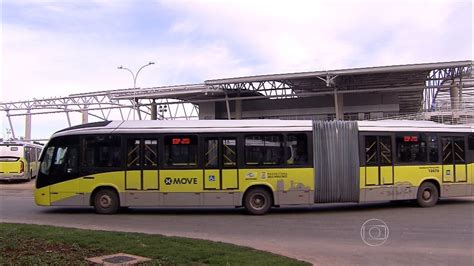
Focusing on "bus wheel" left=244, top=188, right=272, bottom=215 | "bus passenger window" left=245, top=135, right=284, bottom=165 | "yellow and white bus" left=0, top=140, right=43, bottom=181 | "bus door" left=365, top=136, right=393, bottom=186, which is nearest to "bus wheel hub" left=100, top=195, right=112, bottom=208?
"bus wheel" left=244, top=188, right=272, bottom=215

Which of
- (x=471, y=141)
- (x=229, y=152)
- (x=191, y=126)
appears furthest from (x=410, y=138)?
(x=191, y=126)

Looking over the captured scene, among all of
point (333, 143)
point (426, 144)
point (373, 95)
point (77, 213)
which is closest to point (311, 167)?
point (333, 143)

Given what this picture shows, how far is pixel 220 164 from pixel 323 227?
13.5 ft

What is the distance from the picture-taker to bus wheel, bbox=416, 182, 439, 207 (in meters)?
17.0

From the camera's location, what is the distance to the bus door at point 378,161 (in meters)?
16.3

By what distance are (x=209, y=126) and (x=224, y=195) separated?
7.17 ft

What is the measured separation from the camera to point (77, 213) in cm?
1598

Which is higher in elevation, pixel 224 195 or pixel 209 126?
pixel 209 126

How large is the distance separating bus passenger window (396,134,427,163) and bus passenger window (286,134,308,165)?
3.22 metres

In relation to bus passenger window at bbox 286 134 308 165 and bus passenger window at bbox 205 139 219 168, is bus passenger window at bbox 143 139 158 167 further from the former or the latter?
bus passenger window at bbox 286 134 308 165

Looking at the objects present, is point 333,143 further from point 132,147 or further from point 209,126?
point 132,147

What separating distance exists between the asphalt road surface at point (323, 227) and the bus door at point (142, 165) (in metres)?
0.94

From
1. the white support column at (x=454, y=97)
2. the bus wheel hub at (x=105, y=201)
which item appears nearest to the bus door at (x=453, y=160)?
the bus wheel hub at (x=105, y=201)

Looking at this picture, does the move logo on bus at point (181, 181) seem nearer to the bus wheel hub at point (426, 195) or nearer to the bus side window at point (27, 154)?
the bus wheel hub at point (426, 195)
